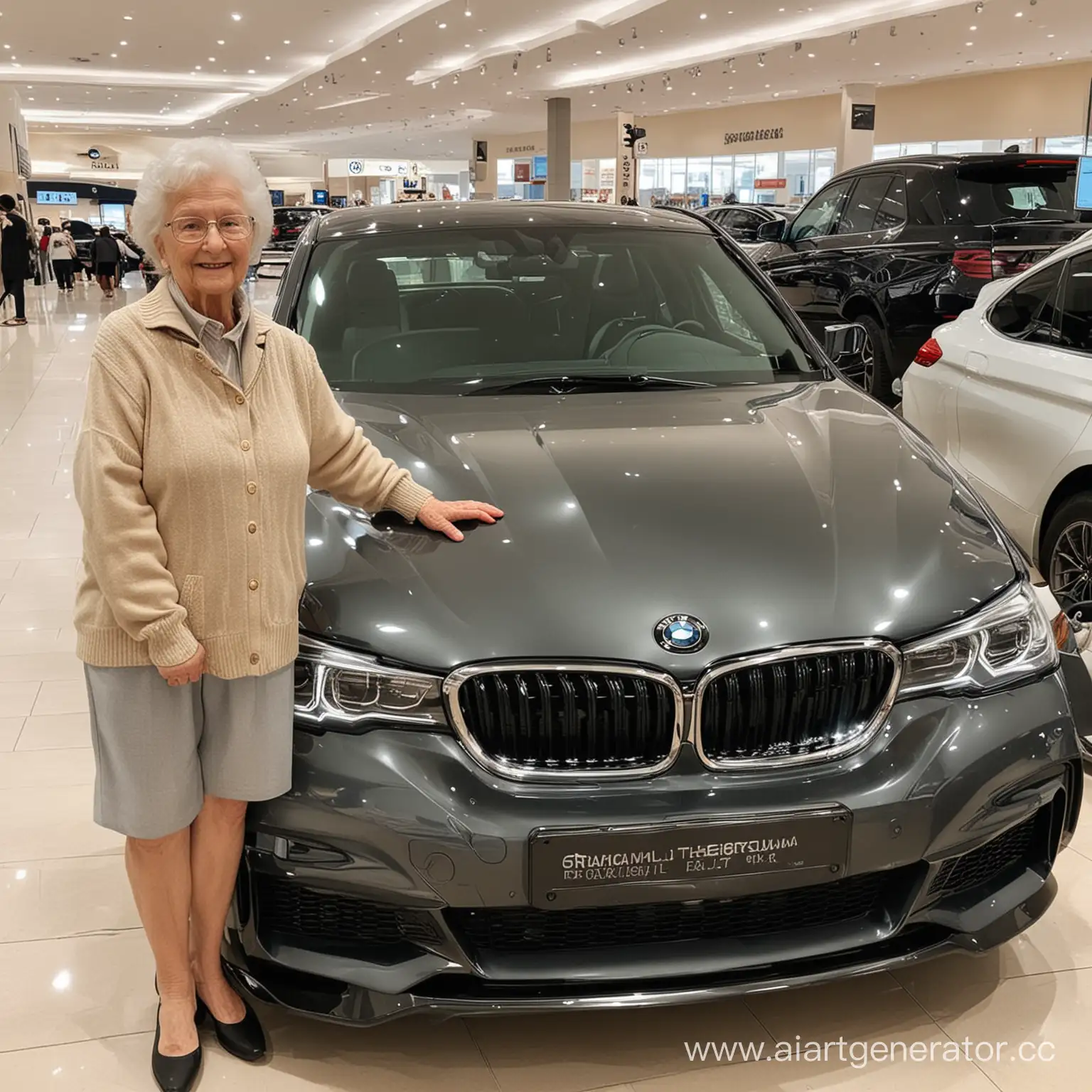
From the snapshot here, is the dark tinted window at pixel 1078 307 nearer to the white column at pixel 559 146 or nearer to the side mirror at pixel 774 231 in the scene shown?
the side mirror at pixel 774 231

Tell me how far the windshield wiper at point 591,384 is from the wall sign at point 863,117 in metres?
23.7

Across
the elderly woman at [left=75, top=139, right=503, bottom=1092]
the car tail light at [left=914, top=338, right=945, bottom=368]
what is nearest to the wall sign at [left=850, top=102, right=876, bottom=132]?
the car tail light at [left=914, top=338, right=945, bottom=368]

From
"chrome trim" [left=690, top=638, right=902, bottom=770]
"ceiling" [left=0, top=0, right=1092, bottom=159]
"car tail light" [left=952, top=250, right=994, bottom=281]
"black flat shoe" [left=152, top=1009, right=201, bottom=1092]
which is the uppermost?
"ceiling" [left=0, top=0, right=1092, bottom=159]

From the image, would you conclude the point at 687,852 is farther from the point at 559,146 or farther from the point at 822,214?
the point at 559,146

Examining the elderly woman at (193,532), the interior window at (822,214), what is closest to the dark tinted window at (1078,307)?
the elderly woman at (193,532)

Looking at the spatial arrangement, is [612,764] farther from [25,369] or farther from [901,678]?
[25,369]

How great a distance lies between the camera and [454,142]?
45.5 metres

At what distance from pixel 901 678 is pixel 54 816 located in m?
2.12

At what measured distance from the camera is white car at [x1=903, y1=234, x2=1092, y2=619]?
3811mm

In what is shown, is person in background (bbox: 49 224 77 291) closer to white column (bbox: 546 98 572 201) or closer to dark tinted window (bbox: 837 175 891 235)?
white column (bbox: 546 98 572 201)

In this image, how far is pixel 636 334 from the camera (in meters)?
3.14

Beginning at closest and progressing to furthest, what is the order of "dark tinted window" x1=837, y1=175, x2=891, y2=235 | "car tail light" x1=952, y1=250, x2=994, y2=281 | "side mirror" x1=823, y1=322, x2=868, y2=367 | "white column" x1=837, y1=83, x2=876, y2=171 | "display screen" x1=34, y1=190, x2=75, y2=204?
"side mirror" x1=823, y1=322, x2=868, y2=367, "car tail light" x1=952, y1=250, x2=994, y2=281, "dark tinted window" x1=837, y1=175, x2=891, y2=235, "white column" x1=837, y1=83, x2=876, y2=171, "display screen" x1=34, y1=190, x2=75, y2=204

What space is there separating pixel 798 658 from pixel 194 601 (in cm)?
92

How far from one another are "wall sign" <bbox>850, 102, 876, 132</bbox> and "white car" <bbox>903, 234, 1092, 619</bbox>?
21.7 m
